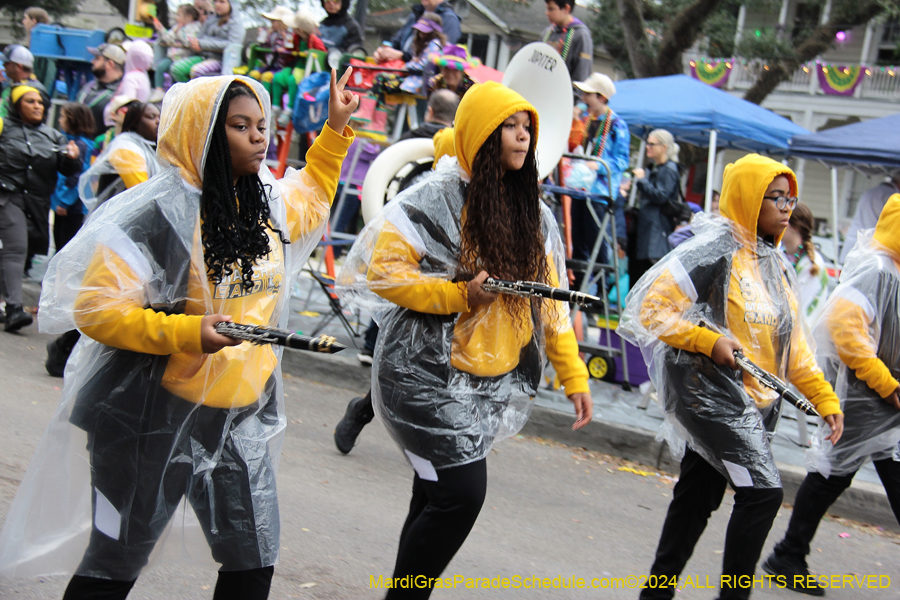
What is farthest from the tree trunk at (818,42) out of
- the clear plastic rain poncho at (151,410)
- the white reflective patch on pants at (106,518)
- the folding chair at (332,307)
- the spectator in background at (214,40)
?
the white reflective patch on pants at (106,518)

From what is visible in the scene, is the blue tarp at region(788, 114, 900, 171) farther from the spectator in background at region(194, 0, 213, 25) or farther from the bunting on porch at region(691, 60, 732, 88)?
the bunting on porch at region(691, 60, 732, 88)

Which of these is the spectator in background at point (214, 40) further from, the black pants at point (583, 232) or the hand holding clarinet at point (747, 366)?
the hand holding clarinet at point (747, 366)

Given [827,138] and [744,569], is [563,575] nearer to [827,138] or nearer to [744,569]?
[744,569]

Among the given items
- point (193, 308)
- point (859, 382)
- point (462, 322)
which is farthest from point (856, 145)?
point (193, 308)

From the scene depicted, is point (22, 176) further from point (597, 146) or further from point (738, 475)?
point (738, 475)

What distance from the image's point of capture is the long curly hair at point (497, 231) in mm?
2857

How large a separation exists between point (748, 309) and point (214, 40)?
8.15 m

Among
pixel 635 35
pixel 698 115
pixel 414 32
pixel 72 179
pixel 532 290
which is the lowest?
pixel 72 179

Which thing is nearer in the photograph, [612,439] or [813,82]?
[612,439]

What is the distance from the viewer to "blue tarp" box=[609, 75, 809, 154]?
31.7 ft

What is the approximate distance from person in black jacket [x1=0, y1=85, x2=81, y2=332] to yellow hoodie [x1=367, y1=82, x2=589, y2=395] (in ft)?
17.4

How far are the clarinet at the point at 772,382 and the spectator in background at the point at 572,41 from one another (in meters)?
5.15

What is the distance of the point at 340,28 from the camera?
887 cm

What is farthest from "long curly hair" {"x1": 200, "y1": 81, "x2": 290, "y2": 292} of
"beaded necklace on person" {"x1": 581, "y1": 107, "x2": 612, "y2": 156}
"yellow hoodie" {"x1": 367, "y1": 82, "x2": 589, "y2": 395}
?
"beaded necklace on person" {"x1": 581, "y1": 107, "x2": 612, "y2": 156}
